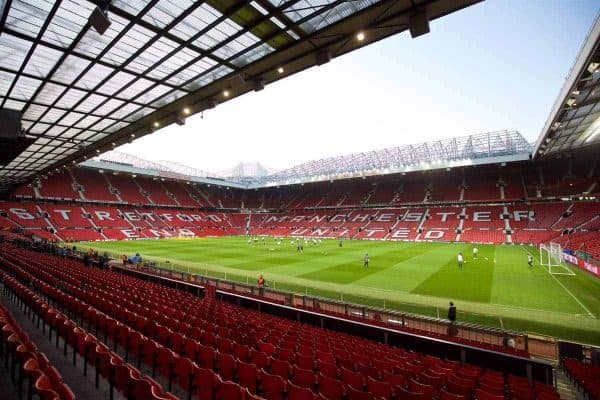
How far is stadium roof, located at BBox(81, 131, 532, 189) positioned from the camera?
45625 millimetres

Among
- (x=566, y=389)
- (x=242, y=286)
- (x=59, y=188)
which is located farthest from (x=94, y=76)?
(x=59, y=188)

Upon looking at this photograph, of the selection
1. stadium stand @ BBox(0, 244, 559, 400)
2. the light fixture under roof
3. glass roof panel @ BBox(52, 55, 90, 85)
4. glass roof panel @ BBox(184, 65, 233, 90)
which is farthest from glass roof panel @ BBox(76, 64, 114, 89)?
the light fixture under roof

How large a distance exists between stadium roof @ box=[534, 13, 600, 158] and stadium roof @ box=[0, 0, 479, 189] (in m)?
12.4

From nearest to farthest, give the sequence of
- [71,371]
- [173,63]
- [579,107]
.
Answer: [71,371] < [173,63] < [579,107]

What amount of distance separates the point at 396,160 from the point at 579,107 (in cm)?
3691

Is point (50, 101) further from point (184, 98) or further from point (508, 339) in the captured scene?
point (508, 339)

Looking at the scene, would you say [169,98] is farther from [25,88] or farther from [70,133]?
[70,133]

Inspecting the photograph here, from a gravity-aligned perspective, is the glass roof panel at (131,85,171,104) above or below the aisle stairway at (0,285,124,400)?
above

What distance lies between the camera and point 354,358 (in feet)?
21.4

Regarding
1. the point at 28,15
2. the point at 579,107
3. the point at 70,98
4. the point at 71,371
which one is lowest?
the point at 71,371

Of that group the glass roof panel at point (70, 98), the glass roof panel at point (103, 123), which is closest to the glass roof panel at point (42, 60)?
the glass roof panel at point (70, 98)

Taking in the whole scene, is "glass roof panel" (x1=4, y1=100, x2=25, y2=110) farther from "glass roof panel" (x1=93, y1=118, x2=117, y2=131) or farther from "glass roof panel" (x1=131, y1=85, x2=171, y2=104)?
"glass roof panel" (x1=131, y1=85, x2=171, y2=104)

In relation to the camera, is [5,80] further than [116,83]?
No

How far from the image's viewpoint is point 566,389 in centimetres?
739
